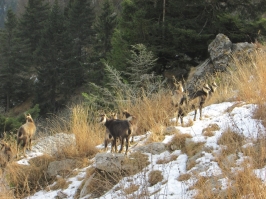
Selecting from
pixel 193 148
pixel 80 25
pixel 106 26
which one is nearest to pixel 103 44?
pixel 106 26

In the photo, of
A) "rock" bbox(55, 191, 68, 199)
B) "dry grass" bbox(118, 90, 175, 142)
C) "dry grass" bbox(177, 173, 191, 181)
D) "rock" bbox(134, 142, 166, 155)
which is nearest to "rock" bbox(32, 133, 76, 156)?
"rock" bbox(55, 191, 68, 199)

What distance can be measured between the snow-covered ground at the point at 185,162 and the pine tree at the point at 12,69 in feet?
97.0

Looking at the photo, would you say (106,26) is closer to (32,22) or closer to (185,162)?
(32,22)

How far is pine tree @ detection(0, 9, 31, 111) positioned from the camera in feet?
113

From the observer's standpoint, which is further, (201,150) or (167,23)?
(167,23)

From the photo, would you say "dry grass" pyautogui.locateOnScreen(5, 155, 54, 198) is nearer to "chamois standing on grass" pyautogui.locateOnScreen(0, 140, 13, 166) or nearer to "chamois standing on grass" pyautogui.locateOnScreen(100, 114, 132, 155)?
"chamois standing on grass" pyautogui.locateOnScreen(0, 140, 13, 166)

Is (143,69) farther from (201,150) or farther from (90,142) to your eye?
Answer: (201,150)

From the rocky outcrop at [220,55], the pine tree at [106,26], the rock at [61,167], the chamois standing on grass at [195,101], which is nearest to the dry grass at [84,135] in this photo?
the rock at [61,167]

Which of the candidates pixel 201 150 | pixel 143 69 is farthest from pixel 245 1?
pixel 201 150

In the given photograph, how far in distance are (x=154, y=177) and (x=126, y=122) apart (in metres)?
1.10

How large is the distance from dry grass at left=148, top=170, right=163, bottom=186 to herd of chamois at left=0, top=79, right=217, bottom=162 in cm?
76

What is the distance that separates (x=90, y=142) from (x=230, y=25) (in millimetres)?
9193

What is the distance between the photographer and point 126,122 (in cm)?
529

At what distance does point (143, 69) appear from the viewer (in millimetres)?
12922
